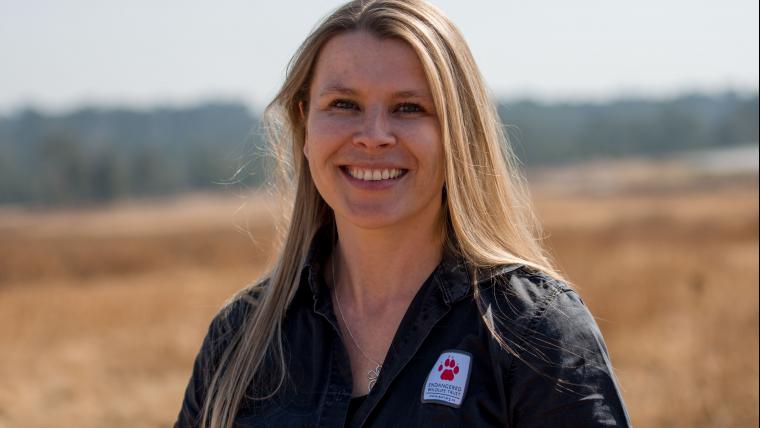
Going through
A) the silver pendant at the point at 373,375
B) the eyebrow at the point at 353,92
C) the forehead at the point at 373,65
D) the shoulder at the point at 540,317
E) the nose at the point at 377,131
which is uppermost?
Answer: the forehead at the point at 373,65

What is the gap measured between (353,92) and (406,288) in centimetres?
58

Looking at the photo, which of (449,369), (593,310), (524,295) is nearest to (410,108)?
(524,295)

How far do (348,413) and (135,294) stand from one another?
46.6 ft

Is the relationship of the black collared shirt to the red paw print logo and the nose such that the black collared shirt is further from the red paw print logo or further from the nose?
the nose

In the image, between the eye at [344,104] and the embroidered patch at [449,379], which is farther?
the eye at [344,104]

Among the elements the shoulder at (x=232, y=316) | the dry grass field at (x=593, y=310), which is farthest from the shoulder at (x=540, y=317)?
the dry grass field at (x=593, y=310)

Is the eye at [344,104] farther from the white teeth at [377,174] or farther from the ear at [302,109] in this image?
the ear at [302,109]

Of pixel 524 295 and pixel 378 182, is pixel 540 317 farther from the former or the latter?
pixel 378 182

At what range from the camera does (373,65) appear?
259cm

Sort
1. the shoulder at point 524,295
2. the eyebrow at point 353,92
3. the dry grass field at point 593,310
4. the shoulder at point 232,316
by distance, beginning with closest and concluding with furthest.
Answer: the shoulder at point 524,295 < the eyebrow at point 353,92 < the shoulder at point 232,316 < the dry grass field at point 593,310

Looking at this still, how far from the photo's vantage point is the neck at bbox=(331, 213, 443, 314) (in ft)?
8.93

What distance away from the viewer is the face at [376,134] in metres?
2.56

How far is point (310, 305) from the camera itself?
9.40ft

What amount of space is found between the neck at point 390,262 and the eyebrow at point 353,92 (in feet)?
1.32
